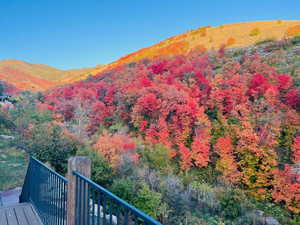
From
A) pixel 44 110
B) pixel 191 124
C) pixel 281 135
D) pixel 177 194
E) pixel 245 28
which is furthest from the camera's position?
pixel 245 28

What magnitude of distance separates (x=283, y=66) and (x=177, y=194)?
1925cm

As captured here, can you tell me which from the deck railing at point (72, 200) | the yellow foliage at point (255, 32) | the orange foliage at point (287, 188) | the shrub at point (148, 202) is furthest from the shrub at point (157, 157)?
the yellow foliage at point (255, 32)

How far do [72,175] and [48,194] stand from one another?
114cm

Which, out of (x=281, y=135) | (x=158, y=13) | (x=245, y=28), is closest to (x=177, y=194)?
(x=281, y=135)

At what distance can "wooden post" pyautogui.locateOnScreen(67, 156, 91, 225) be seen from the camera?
6.91ft

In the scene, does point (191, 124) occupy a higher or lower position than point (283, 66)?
lower

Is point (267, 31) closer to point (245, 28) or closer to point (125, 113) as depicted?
point (245, 28)

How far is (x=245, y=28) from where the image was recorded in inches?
1563

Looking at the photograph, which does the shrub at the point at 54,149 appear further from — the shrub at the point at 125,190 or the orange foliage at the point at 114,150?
the shrub at the point at 125,190

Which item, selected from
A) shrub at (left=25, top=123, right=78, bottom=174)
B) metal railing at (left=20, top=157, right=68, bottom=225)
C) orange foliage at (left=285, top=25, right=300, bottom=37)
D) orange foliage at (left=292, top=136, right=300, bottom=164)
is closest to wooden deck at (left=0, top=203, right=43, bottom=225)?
metal railing at (left=20, top=157, right=68, bottom=225)

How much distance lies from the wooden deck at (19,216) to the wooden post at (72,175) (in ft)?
4.59

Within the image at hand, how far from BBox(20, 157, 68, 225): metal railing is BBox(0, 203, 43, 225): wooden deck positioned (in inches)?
3.6

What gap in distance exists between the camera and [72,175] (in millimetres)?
2168

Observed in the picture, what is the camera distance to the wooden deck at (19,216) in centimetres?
321
